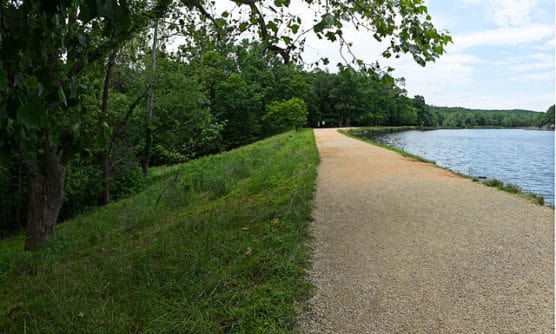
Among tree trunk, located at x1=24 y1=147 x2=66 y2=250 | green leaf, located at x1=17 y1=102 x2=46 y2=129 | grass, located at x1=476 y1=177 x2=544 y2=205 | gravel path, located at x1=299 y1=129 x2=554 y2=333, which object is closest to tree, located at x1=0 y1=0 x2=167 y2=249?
green leaf, located at x1=17 y1=102 x2=46 y2=129

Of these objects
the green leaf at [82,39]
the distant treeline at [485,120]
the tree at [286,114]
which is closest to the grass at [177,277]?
the green leaf at [82,39]

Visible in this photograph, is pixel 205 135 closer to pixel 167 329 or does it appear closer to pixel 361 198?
pixel 361 198

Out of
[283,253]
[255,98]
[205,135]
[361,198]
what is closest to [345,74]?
[283,253]

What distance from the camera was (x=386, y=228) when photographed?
5.60 meters

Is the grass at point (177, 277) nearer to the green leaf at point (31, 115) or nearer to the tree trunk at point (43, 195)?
the tree trunk at point (43, 195)

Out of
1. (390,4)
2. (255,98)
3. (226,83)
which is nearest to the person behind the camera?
(390,4)

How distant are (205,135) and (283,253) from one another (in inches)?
573

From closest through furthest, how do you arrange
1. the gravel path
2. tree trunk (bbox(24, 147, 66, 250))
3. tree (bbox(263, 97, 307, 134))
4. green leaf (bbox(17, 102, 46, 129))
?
green leaf (bbox(17, 102, 46, 129))
the gravel path
tree trunk (bbox(24, 147, 66, 250))
tree (bbox(263, 97, 307, 134))

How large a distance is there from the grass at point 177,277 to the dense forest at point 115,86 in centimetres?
140

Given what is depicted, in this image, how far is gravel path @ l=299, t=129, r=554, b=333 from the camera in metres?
3.21

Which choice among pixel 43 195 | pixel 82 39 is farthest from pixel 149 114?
pixel 82 39

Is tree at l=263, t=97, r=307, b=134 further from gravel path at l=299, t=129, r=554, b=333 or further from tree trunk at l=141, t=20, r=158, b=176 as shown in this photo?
gravel path at l=299, t=129, r=554, b=333

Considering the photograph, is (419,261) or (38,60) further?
(419,261)

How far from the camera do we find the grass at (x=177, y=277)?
10.6 feet
